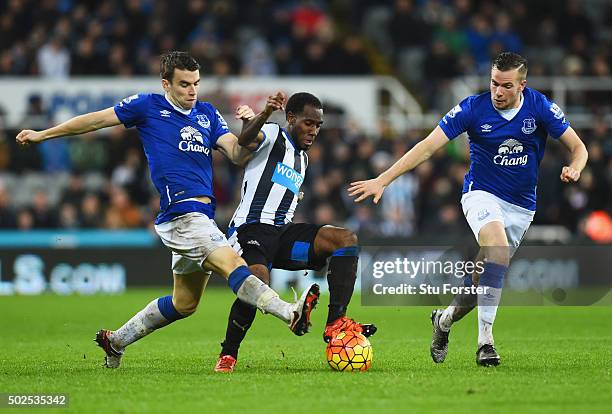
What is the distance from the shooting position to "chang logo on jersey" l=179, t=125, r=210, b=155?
8.54m

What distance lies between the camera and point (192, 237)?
8227 mm

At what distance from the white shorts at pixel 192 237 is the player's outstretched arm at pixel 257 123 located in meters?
0.65

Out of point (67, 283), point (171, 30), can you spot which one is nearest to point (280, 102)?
point (67, 283)

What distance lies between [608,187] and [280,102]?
12.9 meters

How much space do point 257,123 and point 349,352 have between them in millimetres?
1816

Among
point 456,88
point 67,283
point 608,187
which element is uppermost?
point 456,88

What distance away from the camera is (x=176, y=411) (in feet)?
21.3

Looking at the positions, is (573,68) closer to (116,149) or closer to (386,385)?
(116,149)

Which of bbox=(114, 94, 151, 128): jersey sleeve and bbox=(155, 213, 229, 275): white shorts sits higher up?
bbox=(114, 94, 151, 128): jersey sleeve

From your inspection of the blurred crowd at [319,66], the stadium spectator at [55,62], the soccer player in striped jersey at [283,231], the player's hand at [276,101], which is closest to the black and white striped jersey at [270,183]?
the soccer player in striped jersey at [283,231]

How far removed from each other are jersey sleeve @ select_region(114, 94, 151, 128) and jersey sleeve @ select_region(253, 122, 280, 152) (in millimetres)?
922

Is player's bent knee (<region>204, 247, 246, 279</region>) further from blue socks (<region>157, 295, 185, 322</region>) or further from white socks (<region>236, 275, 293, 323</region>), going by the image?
blue socks (<region>157, 295, 185, 322</region>)

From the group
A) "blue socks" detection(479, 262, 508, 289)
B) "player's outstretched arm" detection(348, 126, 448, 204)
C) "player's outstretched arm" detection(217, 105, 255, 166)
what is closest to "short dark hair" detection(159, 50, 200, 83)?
"player's outstretched arm" detection(217, 105, 255, 166)

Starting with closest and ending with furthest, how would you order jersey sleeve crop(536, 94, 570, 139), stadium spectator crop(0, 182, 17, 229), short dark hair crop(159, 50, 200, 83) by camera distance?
1. short dark hair crop(159, 50, 200, 83)
2. jersey sleeve crop(536, 94, 570, 139)
3. stadium spectator crop(0, 182, 17, 229)
